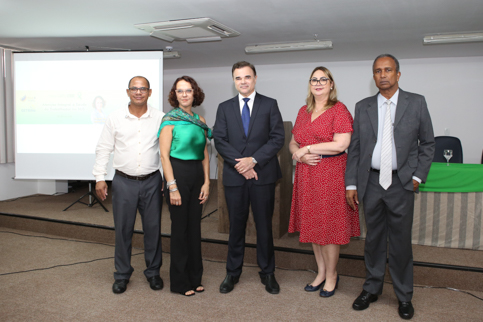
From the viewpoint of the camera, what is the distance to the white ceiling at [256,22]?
3561 millimetres

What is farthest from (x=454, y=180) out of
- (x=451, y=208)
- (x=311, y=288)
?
(x=311, y=288)

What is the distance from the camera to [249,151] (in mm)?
2572

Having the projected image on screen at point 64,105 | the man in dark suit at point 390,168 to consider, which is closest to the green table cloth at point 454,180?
the man in dark suit at point 390,168

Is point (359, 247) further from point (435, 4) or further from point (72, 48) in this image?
point (72, 48)

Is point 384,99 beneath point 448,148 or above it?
above

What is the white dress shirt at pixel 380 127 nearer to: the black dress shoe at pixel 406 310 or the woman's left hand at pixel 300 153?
the woman's left hand at pixel 300 153

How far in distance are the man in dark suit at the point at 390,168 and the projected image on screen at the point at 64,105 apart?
10.4 feet

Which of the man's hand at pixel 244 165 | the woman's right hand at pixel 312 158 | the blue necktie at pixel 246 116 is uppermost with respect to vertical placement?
the blue necktie at pixel 246 116

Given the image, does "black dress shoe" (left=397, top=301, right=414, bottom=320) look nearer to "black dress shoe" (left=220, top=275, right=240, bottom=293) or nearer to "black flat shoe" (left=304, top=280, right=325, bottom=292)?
"black flat shoe" (left=304, top=280, right=325, bottom=292)

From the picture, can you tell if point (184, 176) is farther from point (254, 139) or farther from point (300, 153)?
point (300, 153)

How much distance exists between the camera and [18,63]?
477 centimetres

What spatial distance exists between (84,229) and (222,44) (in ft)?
9.95

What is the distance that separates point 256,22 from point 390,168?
2585mm

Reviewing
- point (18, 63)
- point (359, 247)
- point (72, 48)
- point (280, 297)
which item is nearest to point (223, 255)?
point (280, 297)
